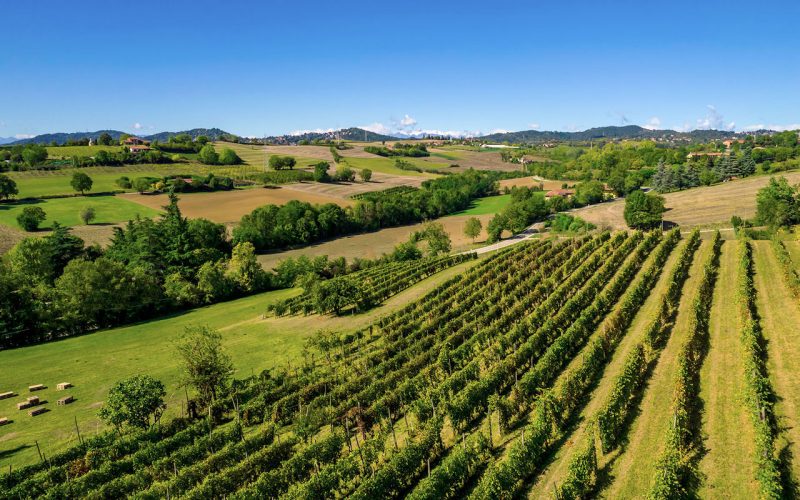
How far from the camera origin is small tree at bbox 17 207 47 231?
9375 centimetres

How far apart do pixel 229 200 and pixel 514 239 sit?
8280 centimetres

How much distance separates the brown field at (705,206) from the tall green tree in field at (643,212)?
18.8 ft

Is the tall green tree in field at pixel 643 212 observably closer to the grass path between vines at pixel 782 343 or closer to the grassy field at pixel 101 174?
the grass path between vines at pixel 782 343

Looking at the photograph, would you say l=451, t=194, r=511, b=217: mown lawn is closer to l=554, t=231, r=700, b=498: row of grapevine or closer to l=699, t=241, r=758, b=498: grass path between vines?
l=554, t=231, r=700, b=498: row of grapevine

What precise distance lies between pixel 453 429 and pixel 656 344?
65.9ft

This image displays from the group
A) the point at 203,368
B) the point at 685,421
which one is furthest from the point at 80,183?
the point at 685,421

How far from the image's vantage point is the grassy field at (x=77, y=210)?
102 metres

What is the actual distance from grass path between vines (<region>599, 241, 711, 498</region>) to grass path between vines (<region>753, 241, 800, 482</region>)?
18.5ft

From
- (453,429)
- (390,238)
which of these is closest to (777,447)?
(453,429)

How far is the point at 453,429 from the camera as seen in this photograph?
95.2 ft

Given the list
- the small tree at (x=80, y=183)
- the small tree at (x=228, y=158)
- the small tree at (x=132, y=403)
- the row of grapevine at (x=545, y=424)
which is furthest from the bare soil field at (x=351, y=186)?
the row of grapevine at (x=545, y=424)

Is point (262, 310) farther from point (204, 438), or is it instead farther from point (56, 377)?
point (204, 438)

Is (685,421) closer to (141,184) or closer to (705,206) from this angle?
(705,206)

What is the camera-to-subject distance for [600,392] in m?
31.3
